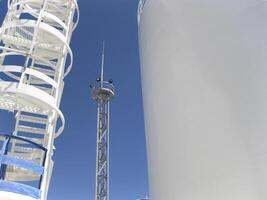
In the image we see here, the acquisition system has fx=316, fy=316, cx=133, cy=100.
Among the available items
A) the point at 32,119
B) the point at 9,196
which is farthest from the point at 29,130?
the point at 9,196

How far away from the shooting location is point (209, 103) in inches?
263

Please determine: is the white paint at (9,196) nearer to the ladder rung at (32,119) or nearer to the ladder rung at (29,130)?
the ladder rung at (29,130)

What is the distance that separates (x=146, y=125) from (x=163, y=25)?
2.79 m

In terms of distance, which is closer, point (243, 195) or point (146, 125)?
point (243, 195)

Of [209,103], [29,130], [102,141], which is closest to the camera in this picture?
[209,103]

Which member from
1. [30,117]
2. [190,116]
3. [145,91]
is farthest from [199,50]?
[30,117]

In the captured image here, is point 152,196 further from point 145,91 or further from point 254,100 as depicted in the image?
point 254,100

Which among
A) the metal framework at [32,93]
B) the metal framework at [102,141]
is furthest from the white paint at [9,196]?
the metal framework at [102,141]

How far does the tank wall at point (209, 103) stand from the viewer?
19.5ft

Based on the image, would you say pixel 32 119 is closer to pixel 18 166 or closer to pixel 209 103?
pixel 18 166

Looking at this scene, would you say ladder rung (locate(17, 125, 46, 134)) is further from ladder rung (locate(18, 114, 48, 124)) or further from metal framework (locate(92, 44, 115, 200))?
metal framework (locate(92, 44, 115, 200))

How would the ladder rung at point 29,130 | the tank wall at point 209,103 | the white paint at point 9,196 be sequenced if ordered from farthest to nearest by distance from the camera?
the ladder rung at point 29,130, the white paint at point 9,196, the tank wall at point 209,103

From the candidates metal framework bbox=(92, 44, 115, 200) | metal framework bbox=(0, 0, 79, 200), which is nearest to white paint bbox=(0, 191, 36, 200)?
metal framework bbox=(0, 0, 79, 200)

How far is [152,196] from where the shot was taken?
7.88 meters
